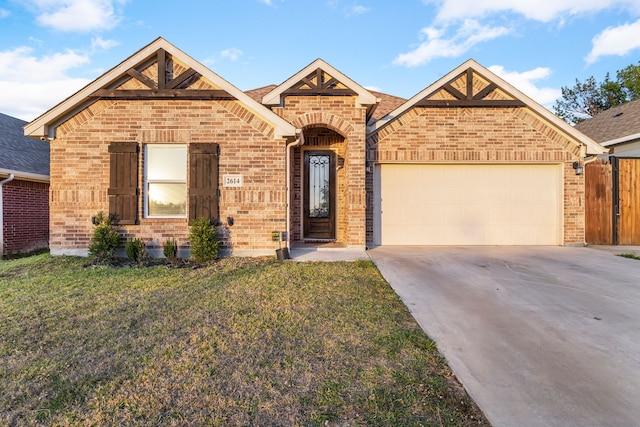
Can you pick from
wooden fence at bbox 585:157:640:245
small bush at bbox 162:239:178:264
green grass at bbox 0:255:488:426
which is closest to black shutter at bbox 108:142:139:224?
small bush at bbox 162:239:178:264

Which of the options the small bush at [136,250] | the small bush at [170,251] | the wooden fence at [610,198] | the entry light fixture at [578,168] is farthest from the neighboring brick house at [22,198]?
the wooden fence at [610,198]

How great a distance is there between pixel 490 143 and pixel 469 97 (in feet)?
4.41

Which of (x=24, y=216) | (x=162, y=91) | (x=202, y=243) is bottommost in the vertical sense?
(x=202, y=243)

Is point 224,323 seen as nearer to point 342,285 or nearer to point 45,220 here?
point 342,285

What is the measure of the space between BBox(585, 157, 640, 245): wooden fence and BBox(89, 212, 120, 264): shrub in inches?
461

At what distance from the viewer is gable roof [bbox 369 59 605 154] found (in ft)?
28.2

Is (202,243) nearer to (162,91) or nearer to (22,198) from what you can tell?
(162,91)

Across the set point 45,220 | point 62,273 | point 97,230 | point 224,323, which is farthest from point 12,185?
point 224,323

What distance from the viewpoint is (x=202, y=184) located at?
716 centimetres

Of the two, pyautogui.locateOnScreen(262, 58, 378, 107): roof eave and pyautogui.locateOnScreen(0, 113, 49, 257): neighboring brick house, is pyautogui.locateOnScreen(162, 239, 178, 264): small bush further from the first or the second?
pyautogui.locateOnScreen(0, 113, 49, 257): neighboring brick house

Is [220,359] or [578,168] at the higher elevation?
[578,168]

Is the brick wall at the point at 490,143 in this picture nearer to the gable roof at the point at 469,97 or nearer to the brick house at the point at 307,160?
the brick house at the point at 307,160

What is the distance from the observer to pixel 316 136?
9219 millimetres

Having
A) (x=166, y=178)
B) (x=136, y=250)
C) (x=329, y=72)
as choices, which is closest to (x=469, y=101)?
(x=329, y=72)
